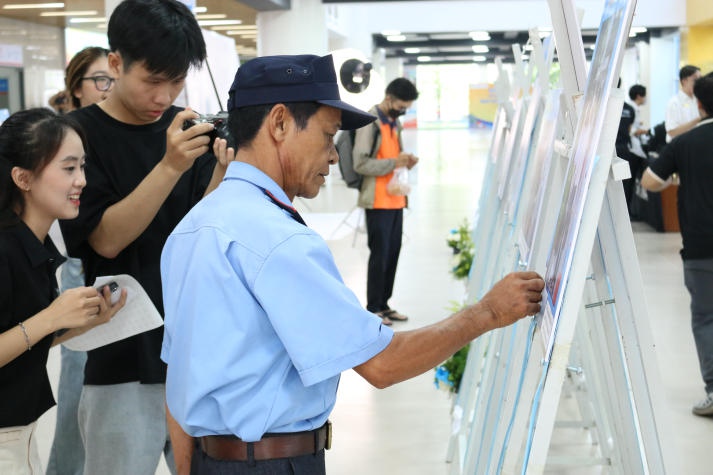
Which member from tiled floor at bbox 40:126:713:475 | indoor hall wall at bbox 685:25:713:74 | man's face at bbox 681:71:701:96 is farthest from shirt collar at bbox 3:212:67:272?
indoor hall wall at bbox 685:25:713:74

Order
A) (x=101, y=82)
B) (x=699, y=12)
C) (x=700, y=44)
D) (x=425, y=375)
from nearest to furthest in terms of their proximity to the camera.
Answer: (x=101, y=82), (x=425, y=375), (x=699, y=12), (x=700, y=44)

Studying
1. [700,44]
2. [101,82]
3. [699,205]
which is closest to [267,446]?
[101,82]

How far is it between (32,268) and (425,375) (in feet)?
12.0

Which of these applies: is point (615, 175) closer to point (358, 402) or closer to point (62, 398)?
point (62, 398)

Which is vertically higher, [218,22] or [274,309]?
[218,22]

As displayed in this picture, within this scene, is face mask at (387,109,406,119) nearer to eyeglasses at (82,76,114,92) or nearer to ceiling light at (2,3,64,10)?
eyeglasses at (82,76,114,92)

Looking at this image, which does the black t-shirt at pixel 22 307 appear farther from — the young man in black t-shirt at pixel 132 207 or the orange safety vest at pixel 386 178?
the orange safety vest at pixel 386 178

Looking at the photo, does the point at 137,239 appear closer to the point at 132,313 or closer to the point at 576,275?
the point at 132,313

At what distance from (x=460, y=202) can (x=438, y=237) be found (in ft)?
10.8

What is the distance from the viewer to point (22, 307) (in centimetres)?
212

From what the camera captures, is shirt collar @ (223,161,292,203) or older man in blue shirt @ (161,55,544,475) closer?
older man in blue shirt @ (161,55,544,475)

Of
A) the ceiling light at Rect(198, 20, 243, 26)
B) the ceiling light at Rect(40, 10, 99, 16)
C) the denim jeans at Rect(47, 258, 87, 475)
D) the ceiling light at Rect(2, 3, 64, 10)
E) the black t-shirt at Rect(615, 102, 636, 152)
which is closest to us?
the denim jeans at Rect(47, 258, 87, 475)

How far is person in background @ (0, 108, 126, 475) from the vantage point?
208 centimetres

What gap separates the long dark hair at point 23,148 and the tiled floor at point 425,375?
147 cm
